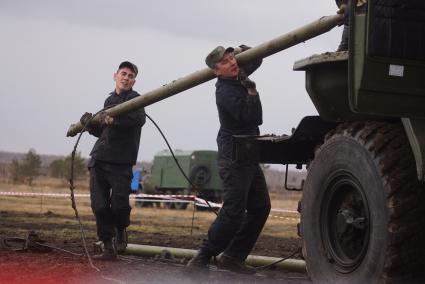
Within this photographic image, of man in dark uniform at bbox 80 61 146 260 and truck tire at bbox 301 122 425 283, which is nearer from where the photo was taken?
truck tire at bbox 301 122 425 283

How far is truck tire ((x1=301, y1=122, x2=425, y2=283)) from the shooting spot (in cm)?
453

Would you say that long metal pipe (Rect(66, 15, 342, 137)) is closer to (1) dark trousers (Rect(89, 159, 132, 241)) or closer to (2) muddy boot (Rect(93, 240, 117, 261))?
(1) dark trousers (Rect(89, 159, 132, 241))

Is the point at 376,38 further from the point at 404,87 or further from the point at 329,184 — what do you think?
the point at 329,184

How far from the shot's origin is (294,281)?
7.05 m

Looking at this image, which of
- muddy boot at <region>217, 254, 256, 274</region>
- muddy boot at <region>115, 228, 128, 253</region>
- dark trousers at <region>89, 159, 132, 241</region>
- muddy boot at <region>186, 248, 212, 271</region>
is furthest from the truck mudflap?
muddy boot at <region>115, 228, 128, 253</region>

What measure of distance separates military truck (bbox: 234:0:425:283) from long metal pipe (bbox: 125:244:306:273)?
8.55 feet

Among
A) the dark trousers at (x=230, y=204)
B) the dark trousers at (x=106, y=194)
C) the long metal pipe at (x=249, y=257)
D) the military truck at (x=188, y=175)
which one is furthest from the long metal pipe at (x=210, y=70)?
the military truck at (x=188, y=175)

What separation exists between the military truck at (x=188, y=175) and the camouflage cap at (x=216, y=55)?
27.2 meters

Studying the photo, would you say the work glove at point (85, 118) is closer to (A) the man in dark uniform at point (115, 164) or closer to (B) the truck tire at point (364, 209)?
(A) the man in dark uniform at point (115, 164)

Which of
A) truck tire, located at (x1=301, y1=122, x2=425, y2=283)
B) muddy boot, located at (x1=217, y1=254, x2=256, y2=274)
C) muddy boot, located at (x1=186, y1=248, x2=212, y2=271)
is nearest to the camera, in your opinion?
truck tire, located at (x1=301, y1=122, x2=425, y2=283)

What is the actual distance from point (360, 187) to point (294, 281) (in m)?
2.34

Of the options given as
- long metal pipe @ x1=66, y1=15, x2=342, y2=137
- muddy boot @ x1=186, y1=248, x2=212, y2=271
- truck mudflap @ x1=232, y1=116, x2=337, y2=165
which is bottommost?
muddy boot @ x1=186, y1=248, x2=212, y2=271

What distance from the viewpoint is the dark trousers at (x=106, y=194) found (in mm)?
8781

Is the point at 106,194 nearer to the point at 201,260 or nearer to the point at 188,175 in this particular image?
the point at 201,260
